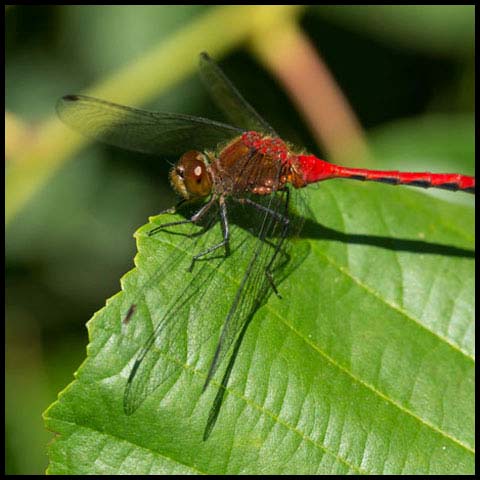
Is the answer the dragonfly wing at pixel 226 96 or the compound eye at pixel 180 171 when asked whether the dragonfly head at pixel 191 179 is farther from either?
the dragonfly wing at pixel 226 96

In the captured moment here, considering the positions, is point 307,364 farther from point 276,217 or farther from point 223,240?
point 276,217

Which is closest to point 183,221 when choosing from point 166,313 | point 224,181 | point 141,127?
point 224,181

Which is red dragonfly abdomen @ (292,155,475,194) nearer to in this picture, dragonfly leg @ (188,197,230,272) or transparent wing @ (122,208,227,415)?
dragonfly leg @ (188,197,230,272)

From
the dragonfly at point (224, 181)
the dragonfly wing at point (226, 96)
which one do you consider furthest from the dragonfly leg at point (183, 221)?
the dragonfly wing at point (226, 96)

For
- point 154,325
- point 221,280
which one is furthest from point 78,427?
point 221,280

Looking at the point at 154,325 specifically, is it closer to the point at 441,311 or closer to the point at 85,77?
the point at 441,311

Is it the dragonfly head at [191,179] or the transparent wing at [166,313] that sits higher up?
the dragonfly head at [191,179]

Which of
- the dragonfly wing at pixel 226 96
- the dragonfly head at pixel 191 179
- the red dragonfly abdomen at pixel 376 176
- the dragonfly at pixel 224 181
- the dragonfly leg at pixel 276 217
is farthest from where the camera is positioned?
the dragonfly wing at pixel 226 96
